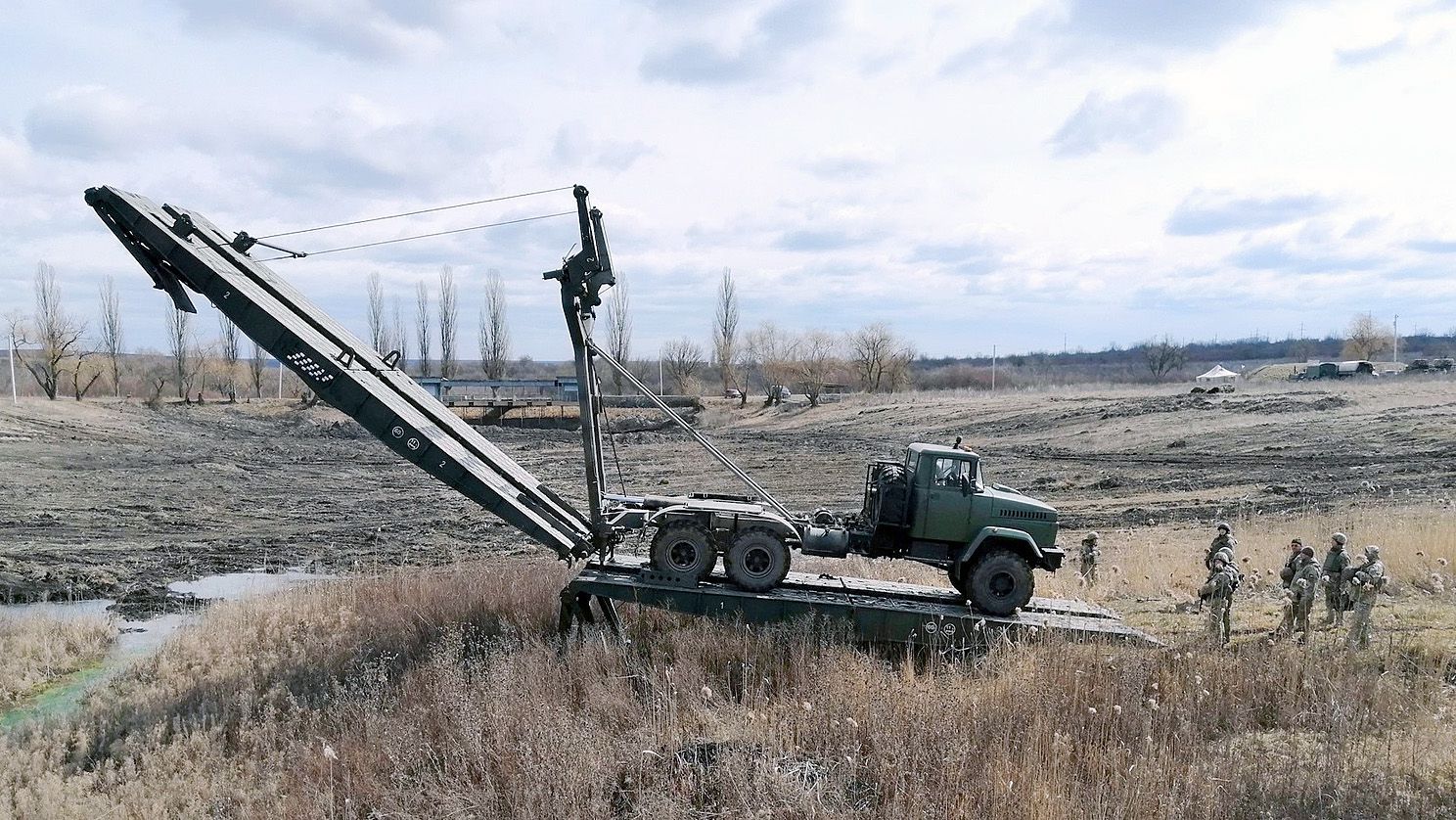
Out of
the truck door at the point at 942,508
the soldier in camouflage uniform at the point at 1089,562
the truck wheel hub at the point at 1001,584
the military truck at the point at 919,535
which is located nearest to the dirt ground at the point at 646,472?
the military truck at the point at 919,535

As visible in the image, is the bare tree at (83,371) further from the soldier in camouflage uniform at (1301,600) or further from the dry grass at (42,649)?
the soldier in camouflage uniform at (1301,600)

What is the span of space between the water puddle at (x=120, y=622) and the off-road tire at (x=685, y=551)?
6.91m

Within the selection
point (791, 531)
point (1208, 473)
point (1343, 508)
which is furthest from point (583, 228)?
point (1208, 473)

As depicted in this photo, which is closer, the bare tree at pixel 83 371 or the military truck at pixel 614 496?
the military truck at pixel 614 496

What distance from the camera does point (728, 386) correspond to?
7675 cm

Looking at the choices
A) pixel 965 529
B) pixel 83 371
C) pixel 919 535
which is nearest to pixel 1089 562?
pixel 965 529

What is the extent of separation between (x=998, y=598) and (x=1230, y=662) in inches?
81.5

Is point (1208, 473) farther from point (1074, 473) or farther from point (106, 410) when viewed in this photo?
point (106, 410)

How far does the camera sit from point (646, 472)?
1358 inches

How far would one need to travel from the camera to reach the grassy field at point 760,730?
19.7 ft

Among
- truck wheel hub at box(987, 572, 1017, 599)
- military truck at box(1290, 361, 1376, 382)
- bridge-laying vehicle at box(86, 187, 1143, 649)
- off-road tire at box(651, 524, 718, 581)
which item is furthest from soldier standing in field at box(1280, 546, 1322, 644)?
military truck at box(1290, 361, 1376, 382)

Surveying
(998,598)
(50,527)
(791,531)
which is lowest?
(50,527)

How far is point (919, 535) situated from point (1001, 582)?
899 millimetres

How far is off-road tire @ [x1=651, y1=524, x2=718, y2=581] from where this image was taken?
9141mm
